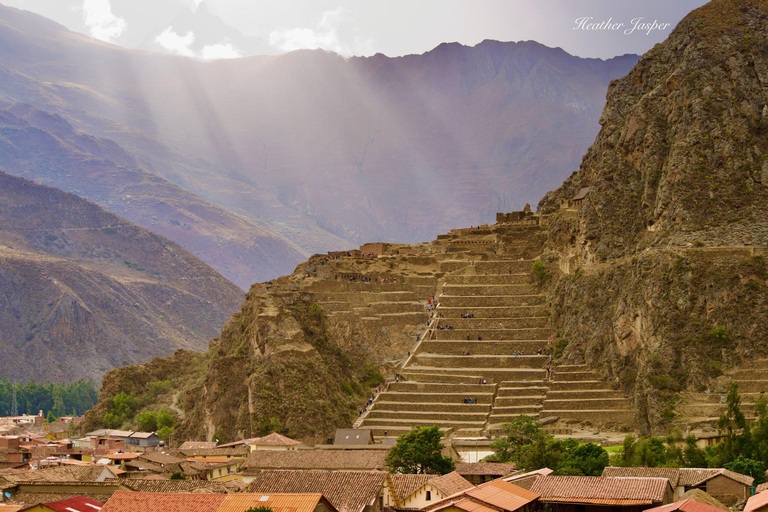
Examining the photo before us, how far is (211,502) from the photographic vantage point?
52844 millimetres

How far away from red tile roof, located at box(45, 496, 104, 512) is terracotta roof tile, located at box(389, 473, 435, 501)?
14.5m

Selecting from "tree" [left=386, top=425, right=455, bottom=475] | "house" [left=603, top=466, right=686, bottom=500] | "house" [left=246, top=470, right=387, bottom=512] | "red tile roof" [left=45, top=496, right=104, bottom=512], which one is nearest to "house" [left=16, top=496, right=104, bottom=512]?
"red tile roof" [left=45, top=496, right=104, bottom=512]

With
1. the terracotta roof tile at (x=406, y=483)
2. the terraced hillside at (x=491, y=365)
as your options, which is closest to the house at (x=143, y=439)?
the terraced hillside at (x=491, y=365)

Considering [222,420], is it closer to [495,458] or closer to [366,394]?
[366,394]

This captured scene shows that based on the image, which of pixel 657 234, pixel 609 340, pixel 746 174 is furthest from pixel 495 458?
pixel 746 174

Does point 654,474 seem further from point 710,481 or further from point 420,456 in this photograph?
point 420,456

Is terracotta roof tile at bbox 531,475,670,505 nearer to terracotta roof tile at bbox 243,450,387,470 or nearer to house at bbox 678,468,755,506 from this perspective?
house at bbox 678,468,755,506

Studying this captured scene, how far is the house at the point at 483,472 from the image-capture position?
66375mm

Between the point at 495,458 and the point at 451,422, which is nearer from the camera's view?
the point at 495,458

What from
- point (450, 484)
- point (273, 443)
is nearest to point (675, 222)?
point (273, 443)

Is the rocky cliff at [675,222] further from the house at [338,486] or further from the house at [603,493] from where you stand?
the house at [338,486]

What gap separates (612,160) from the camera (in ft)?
346

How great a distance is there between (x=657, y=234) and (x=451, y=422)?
23240 millimetres

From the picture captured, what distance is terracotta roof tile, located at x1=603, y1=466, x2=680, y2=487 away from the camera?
2298 inches
